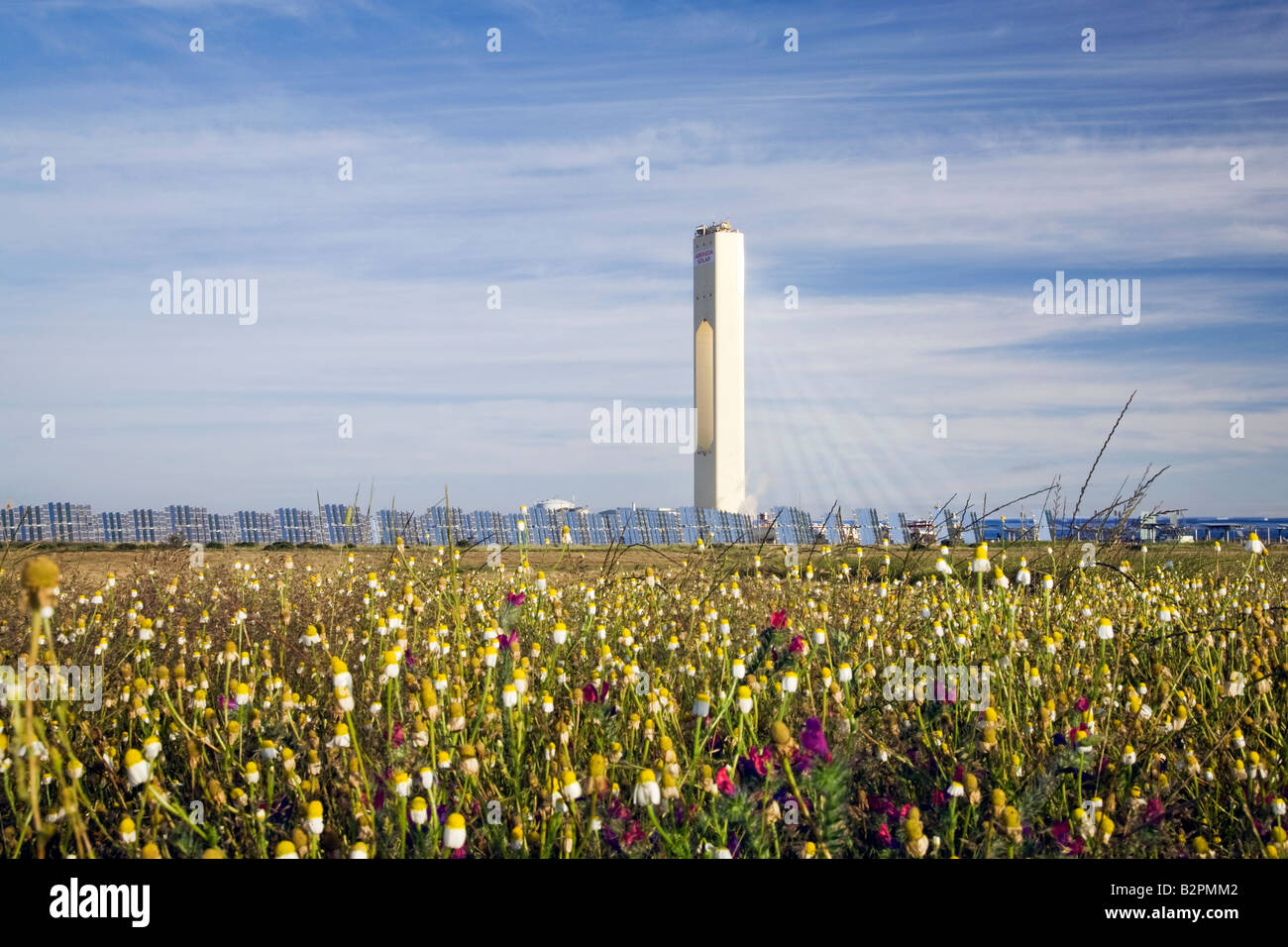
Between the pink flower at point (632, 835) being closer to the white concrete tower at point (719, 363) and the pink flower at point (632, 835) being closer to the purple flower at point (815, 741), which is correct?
the purple flower at point (815, 741)

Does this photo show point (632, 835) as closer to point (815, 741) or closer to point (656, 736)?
point (815, 741)

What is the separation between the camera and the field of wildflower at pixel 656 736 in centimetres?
228

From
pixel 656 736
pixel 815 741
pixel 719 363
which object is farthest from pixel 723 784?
pixel 719 363

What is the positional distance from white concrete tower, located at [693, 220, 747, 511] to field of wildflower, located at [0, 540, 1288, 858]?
41.3 meters

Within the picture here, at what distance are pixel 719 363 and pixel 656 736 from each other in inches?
Answer: 1704

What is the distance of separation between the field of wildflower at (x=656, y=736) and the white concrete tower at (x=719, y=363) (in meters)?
Answer: 41.3

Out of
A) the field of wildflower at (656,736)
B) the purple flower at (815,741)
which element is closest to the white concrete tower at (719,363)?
the field of wildflower at (656,736)

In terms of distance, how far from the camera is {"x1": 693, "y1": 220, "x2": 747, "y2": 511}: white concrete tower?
45.4 m

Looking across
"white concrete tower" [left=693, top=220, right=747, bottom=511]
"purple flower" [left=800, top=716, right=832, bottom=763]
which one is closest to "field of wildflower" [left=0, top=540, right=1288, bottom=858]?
"purple flower" [left=800, top=716, right=832, bottom=763]

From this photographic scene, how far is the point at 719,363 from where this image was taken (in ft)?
150

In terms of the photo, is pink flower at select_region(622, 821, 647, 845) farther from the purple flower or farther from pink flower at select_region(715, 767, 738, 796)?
the purple flower
